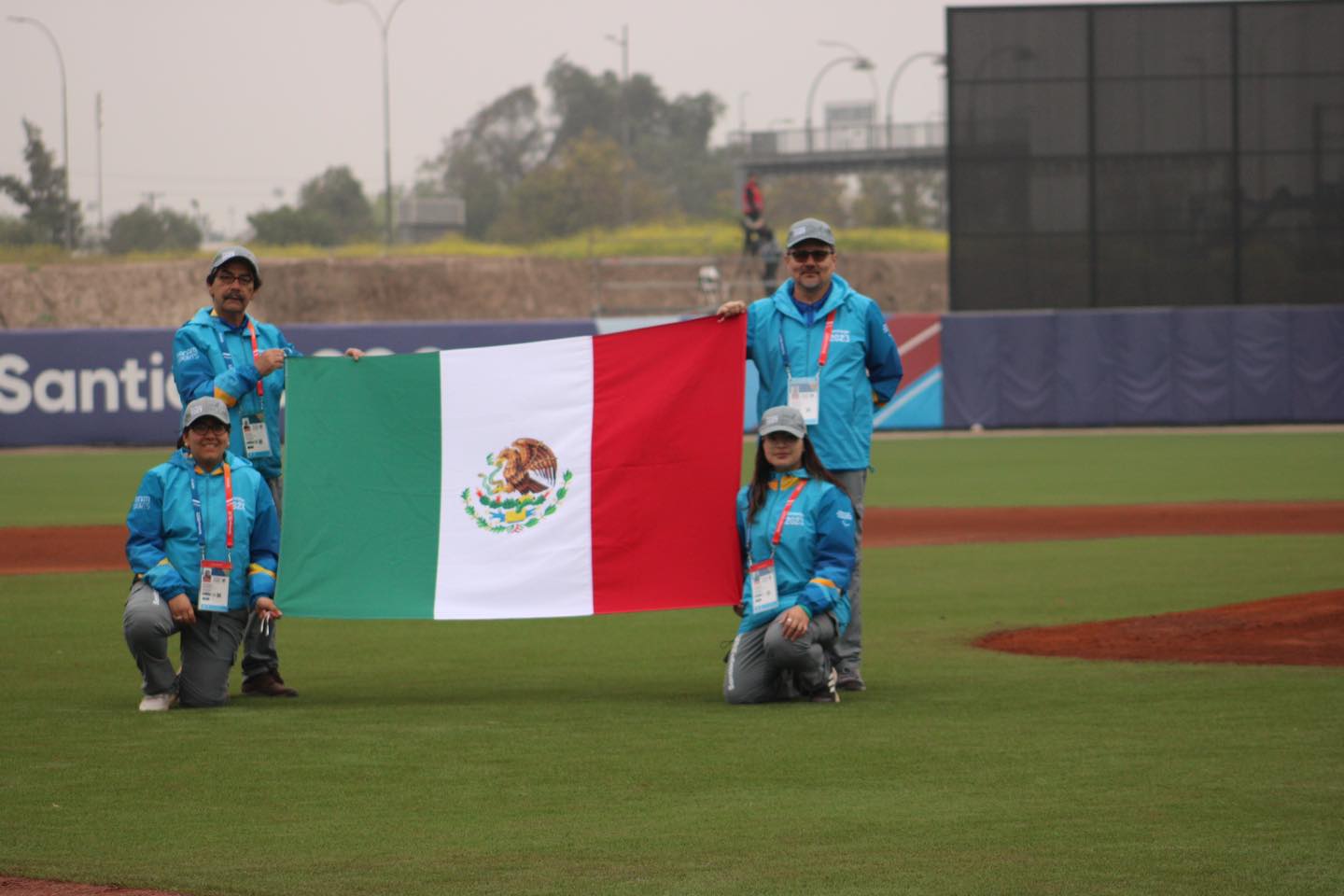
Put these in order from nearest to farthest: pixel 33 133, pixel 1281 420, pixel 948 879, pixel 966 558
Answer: pixel 948 879, pixel 966 558, pixel 1281 420, pixel 33 133

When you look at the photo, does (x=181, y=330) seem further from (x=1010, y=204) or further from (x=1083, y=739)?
(x=1010, y=204)

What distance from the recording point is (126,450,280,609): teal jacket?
28.6 ft

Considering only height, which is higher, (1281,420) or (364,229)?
(364,229)

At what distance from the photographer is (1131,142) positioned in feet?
106

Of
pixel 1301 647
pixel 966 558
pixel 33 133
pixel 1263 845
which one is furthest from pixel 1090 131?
pixel 33 133

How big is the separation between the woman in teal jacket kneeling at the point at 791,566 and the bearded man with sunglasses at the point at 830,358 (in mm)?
259

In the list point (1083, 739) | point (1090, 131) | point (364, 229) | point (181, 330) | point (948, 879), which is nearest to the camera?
point (948, 879)

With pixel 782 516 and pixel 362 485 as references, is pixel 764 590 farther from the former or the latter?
pixel 362 485

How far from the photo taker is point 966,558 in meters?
16.5

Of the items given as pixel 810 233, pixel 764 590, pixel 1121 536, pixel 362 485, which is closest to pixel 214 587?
pixel 362 485

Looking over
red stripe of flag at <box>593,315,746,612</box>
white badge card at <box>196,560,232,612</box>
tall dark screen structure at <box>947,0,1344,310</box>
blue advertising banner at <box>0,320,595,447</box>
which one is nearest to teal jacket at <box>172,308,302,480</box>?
white badge card at <box>196,560,232,612</box>

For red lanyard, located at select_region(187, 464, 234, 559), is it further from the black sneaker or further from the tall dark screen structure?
the tall dark screen structure

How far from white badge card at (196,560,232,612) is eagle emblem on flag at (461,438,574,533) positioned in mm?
1300

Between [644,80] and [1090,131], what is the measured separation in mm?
92131
